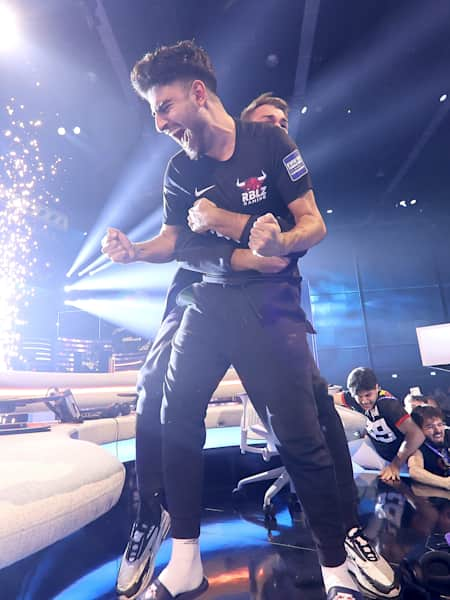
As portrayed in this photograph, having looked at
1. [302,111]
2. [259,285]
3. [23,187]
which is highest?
[302,111]

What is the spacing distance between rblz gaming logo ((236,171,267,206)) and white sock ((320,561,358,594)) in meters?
0.99

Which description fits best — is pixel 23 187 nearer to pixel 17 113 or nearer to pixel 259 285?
pixel 17 113

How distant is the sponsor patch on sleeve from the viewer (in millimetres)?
1073

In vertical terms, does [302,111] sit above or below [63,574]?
above

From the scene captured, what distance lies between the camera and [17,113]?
5086 millimetres

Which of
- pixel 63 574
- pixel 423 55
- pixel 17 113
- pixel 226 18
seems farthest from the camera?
pixel 17 113

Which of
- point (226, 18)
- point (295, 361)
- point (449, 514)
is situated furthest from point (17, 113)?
point (449, 514)

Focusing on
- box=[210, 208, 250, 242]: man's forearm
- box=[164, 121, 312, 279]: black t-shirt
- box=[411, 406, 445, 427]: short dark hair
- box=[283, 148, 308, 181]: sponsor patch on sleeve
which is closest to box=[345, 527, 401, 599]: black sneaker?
box=[164, 121, 312, 279]: black t-shirt

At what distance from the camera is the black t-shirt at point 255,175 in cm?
108

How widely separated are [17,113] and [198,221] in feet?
17.8

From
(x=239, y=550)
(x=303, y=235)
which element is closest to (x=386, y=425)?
(x=239, y=550)

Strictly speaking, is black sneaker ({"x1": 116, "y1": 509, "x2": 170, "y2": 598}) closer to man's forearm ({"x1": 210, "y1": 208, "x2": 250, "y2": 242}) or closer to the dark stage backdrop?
man's forearm ({"x1": 210, "y1": 208, "x2": 250, "y2": 242})

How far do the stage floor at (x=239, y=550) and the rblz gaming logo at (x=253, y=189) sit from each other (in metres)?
1.14

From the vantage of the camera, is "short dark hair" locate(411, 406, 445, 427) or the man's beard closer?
the man's beard
